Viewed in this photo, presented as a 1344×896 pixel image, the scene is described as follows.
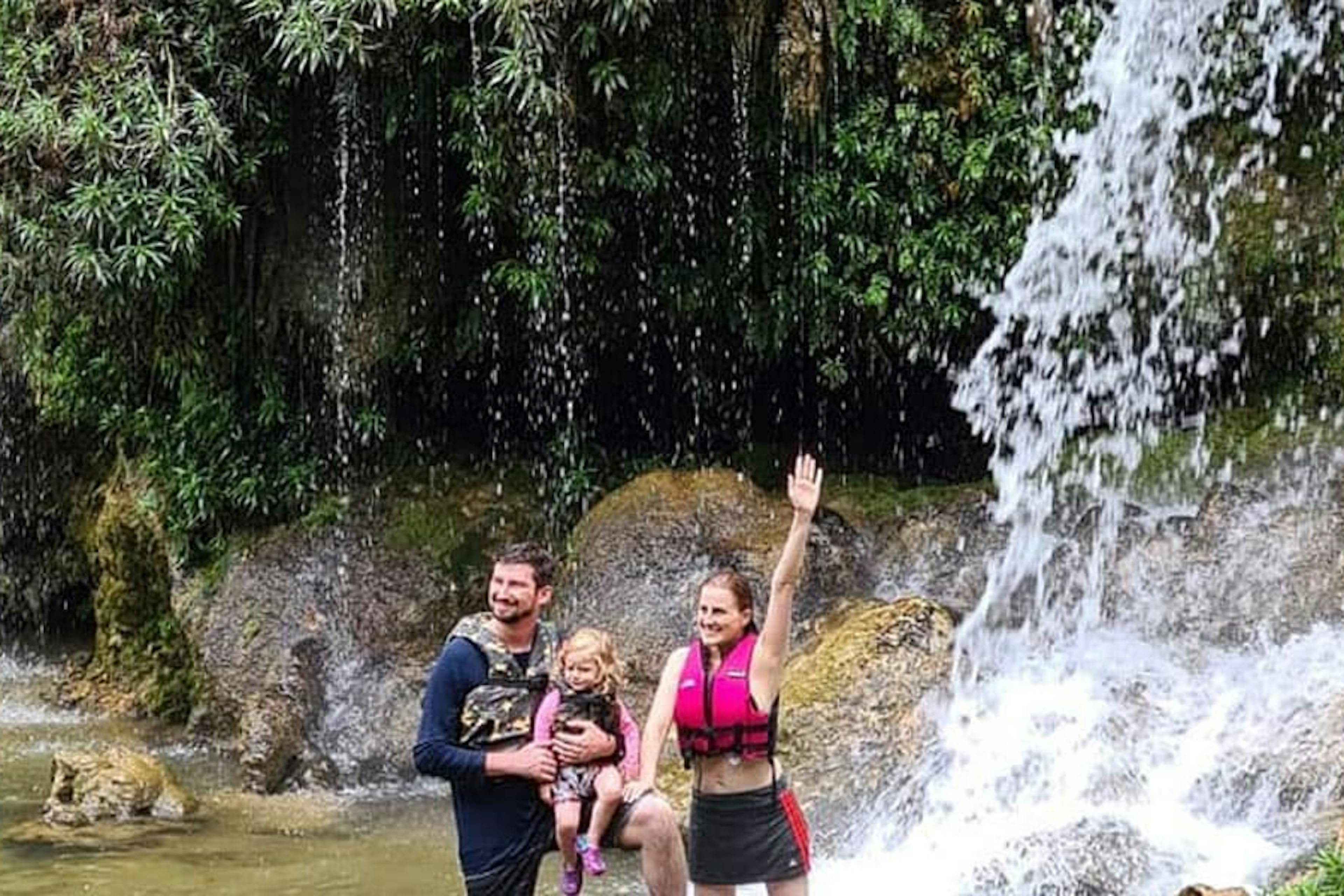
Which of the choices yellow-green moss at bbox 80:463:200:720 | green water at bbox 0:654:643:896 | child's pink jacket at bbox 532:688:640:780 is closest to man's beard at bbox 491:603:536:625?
child's pink jacket at bbox 532:688:640:780

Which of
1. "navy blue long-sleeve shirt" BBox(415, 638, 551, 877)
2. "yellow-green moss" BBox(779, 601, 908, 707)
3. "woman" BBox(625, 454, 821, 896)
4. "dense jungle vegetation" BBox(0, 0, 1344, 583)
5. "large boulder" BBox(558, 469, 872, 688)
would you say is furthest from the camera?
"dense jungle vegetation" BBox(0, 0, 1344, 583)

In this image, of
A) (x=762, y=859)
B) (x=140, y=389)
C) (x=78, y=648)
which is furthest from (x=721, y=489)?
(x=78, y=648)

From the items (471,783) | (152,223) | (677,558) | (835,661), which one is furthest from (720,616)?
(152,223)

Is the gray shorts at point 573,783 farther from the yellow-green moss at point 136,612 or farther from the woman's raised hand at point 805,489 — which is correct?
the yellow-green moss at point 136,612

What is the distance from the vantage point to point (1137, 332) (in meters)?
12.1

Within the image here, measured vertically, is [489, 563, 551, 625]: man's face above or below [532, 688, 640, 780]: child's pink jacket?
above

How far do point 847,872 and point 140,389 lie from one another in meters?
7.48

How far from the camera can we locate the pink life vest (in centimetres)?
576

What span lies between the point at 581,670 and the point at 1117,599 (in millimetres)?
5997

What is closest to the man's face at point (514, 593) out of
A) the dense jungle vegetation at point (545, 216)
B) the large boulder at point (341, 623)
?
the large boulder at point (341, 623)

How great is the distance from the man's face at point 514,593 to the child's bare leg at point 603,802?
1.84 feet

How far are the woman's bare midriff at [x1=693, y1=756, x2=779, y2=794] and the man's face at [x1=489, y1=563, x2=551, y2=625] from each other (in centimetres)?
83

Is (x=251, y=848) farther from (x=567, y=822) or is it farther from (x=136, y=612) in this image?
(x=136, y=612)

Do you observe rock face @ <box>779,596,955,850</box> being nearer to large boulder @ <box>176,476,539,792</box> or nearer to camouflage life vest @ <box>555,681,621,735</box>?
large boulder @ <box>176,476,539,792</box>
